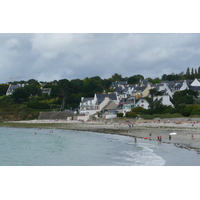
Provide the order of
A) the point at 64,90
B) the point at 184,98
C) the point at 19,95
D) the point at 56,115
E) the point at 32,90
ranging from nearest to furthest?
the point at 184,98
the point at 56,115
the point at 64,90
the point at 19,95
the point at 32,90

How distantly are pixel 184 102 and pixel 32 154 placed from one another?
46.8m

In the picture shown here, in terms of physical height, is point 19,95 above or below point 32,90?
below

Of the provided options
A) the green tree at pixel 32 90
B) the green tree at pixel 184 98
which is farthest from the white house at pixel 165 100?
the green tree at pixel 32 90

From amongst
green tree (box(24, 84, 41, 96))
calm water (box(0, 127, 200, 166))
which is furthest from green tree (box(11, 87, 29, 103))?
calm water (box(0, 127, 200, 166))

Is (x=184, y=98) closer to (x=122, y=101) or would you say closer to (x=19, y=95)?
(x=122, y=101)

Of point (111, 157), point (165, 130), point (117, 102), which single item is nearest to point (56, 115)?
point (117, 102)

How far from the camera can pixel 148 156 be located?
27.0 m

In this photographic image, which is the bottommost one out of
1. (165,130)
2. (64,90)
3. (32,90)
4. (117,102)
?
(165,130)

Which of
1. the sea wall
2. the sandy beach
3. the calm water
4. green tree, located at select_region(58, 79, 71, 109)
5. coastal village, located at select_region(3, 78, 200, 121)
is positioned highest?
green tree, located at select_region(58, 79, 71, 109)

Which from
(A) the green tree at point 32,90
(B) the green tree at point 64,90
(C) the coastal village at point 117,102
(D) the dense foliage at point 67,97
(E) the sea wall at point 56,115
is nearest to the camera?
(D) the dense foliage at point 67,97

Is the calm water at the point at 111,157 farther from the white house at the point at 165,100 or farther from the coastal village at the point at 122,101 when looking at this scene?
the coastal village at the point at 122,101

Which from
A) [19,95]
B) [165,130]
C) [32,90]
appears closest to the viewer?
[165,130]

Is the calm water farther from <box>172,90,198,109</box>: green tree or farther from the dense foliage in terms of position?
<box>172,90,198,109</box>: green tree

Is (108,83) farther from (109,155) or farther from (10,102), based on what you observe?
(109,155)
